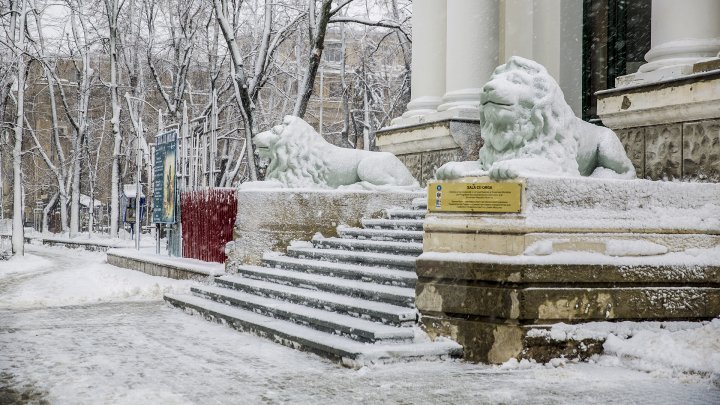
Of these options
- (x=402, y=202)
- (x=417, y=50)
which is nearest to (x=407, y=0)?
(x=417, y=50)

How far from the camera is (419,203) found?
1115 centimetres

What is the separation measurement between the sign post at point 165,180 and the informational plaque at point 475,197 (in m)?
10.5

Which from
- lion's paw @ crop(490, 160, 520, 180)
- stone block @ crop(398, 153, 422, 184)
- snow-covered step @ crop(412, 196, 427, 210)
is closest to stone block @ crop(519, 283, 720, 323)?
lion's paw @ crop(490, 160, 520, 180)

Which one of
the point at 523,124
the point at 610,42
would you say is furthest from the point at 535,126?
the point at 610,42

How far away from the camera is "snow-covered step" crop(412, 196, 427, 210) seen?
1101 cm

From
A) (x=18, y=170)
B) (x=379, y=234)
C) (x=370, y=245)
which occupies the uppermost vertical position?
(x=18, y=170)

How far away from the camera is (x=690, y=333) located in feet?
22.3

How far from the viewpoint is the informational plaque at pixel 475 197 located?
6.76 meters

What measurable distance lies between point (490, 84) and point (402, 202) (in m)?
4.18

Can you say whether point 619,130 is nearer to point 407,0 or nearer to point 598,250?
point 598,250

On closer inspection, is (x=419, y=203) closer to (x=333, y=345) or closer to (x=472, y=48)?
(x=472, y=48)

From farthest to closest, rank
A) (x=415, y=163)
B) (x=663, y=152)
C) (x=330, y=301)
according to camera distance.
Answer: (x=415, y=163) < (x=663, y=152) < (x=330, y=301)

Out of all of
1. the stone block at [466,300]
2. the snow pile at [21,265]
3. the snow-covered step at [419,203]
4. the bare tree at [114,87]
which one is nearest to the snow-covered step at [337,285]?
the stone block at [466,300]

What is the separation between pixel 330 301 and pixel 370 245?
5.10ft
